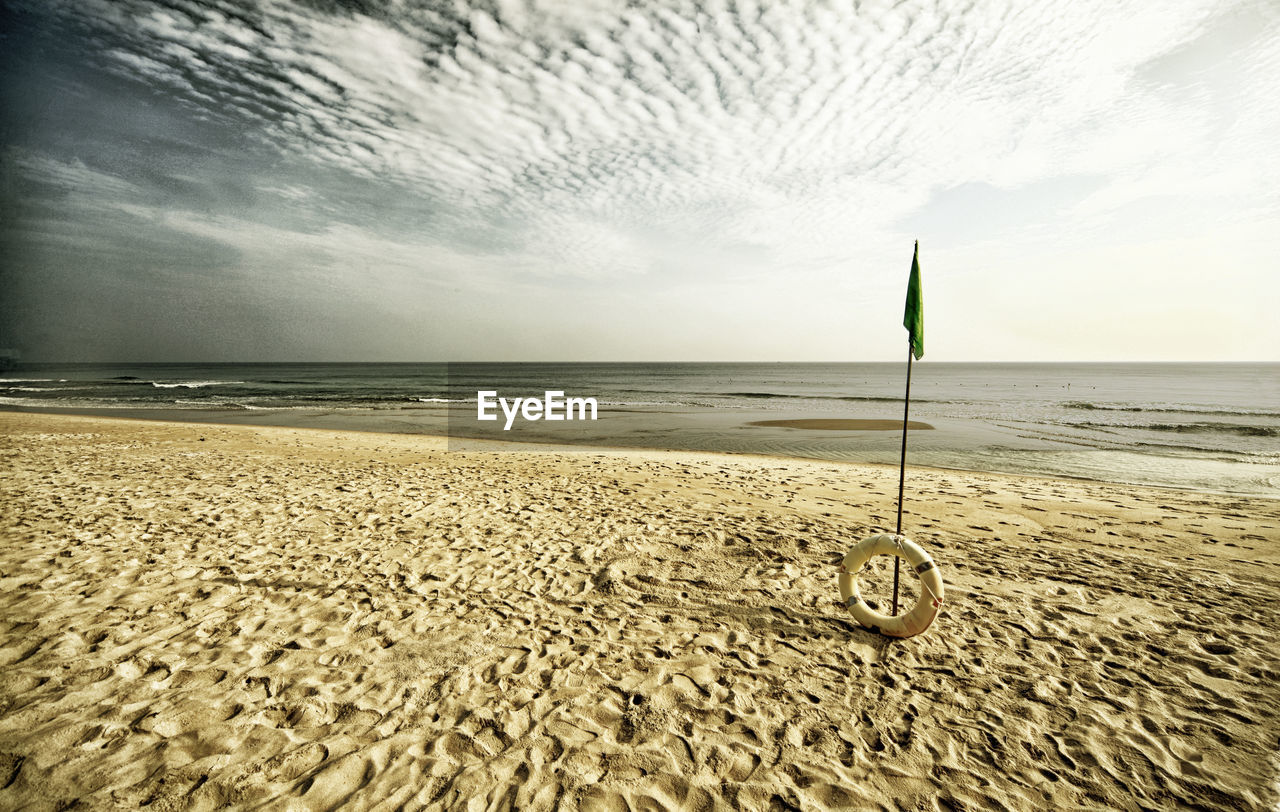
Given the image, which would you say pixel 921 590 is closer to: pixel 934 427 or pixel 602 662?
pixel 602 662

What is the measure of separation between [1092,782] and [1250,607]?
15.0 feet

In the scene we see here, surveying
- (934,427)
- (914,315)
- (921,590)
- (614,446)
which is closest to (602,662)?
(921,590)

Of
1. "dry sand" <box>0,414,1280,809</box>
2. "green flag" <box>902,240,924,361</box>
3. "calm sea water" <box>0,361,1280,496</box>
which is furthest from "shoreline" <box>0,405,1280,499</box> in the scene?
"green flag" <box>902,240,924,361</box>

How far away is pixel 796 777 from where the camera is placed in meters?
3.26

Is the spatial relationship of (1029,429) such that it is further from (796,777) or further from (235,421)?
(235,421)

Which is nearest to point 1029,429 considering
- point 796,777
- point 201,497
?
point 796,777

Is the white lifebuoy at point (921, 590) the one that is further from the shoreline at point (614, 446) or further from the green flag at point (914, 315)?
the shoreline at point (614, 446)

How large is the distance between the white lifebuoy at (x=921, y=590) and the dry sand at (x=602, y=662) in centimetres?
18

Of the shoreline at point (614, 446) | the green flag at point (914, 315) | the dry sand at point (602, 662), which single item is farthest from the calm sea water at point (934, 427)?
the green flag at point (914, 315)

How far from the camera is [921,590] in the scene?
4.93m

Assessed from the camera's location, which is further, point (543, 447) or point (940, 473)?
point (543, 447)

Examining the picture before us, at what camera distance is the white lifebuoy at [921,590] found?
4629 millimetres

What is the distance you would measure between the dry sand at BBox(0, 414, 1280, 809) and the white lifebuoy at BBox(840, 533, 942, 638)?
18cm

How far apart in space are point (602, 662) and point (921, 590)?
3.16 meters
